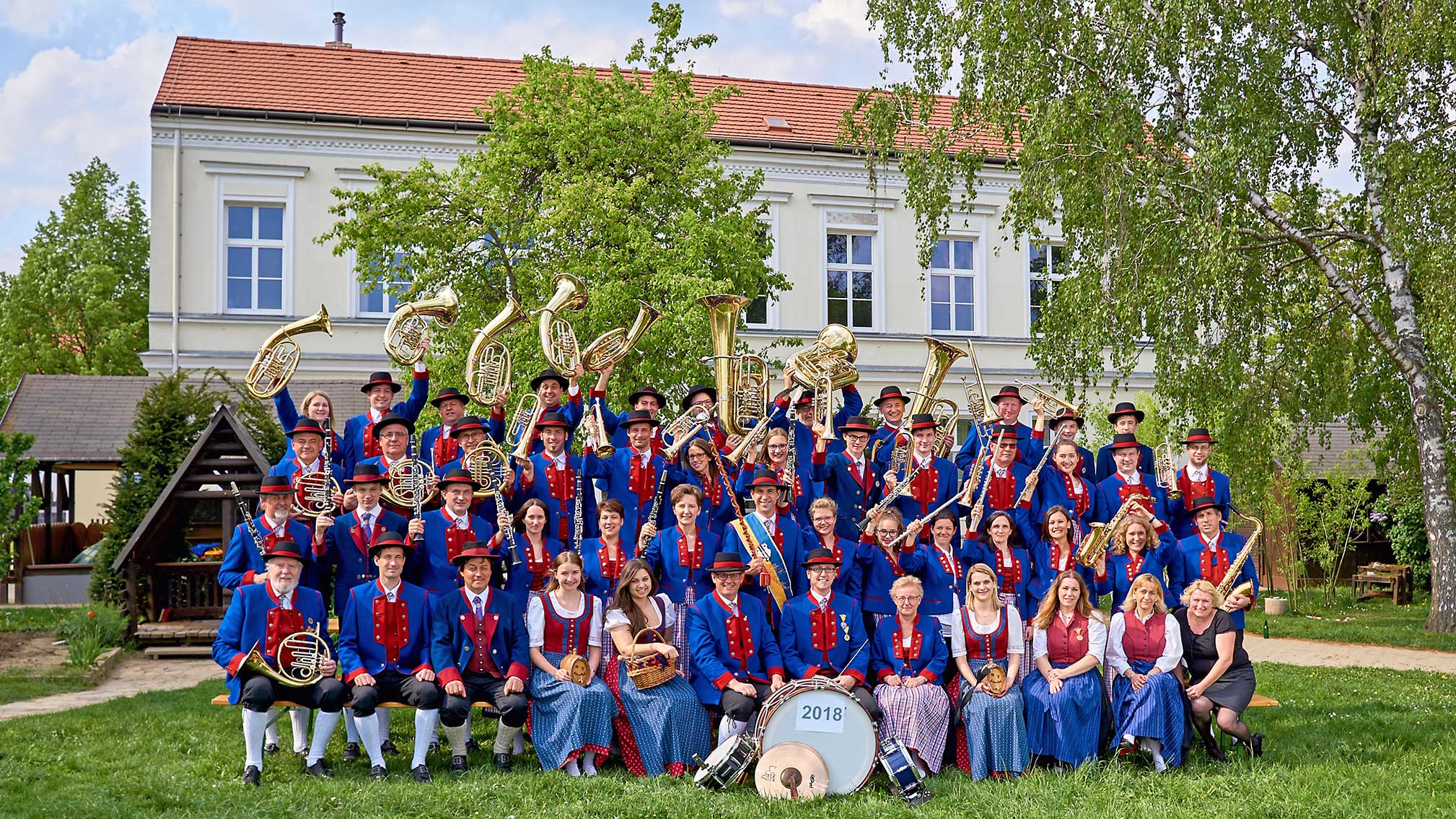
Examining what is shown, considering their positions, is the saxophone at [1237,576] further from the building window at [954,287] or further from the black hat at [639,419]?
the building window at [954,287]

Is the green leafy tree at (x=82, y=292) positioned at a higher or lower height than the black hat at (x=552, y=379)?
higher

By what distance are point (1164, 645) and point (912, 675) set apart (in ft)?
5.16

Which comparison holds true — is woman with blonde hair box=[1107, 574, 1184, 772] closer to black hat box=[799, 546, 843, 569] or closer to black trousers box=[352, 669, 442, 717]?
black hat box=[799, 546, 843, 569]

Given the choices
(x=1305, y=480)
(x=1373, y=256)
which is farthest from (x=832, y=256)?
(x=1373, y=256)

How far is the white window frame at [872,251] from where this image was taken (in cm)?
2417

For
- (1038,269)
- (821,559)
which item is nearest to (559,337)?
(821,559)

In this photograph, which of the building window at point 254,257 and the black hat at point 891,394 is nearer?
the black hat at point 891,394

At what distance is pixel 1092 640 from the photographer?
7.68m

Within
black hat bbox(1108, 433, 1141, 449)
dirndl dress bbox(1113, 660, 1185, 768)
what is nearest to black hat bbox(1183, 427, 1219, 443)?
black hat bbox(1108, 433, 1141, 449)

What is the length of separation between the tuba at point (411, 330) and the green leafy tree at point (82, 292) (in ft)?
76.1

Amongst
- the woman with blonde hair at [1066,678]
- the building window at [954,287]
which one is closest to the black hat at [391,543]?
the woman with blonde hair at [1066,678]

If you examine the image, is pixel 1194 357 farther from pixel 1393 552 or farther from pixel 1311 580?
pixel 1311 580

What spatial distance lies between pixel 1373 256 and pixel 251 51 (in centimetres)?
1916

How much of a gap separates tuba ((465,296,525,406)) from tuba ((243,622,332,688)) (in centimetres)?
229
